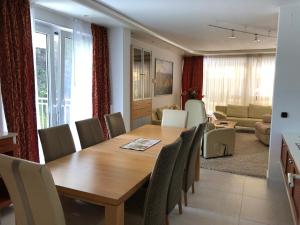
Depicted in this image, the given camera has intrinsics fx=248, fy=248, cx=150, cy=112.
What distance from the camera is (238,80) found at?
26.3 ft

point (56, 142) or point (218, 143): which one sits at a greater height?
point (56, 142)

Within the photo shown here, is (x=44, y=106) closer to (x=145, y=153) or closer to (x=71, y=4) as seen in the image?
(x=71, y=4)

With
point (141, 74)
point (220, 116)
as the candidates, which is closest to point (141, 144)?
point (141, 74)

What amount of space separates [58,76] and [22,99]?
886mm

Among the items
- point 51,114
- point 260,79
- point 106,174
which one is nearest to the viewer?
point 106,174

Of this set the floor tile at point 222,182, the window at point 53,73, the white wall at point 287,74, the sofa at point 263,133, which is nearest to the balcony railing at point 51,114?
the window at point 53,73

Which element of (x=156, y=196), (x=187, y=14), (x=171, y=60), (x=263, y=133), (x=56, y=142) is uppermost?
(x=187, y=14)

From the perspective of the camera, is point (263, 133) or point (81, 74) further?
point (263, 133)

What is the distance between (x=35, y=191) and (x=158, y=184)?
0.75 metres

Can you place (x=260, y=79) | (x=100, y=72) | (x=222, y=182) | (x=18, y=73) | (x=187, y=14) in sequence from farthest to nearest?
(x=260, y=79)
(x=100, y=72)
(x=187, y=14)
(x=222, y=182)
(x=18, y=73)

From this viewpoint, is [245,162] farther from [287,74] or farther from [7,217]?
[7,217]

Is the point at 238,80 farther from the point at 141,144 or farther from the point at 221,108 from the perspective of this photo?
the point at 141,144

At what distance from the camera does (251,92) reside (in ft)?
25.9

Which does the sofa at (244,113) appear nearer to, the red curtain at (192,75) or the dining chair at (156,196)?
the red curtain at (192,75)
